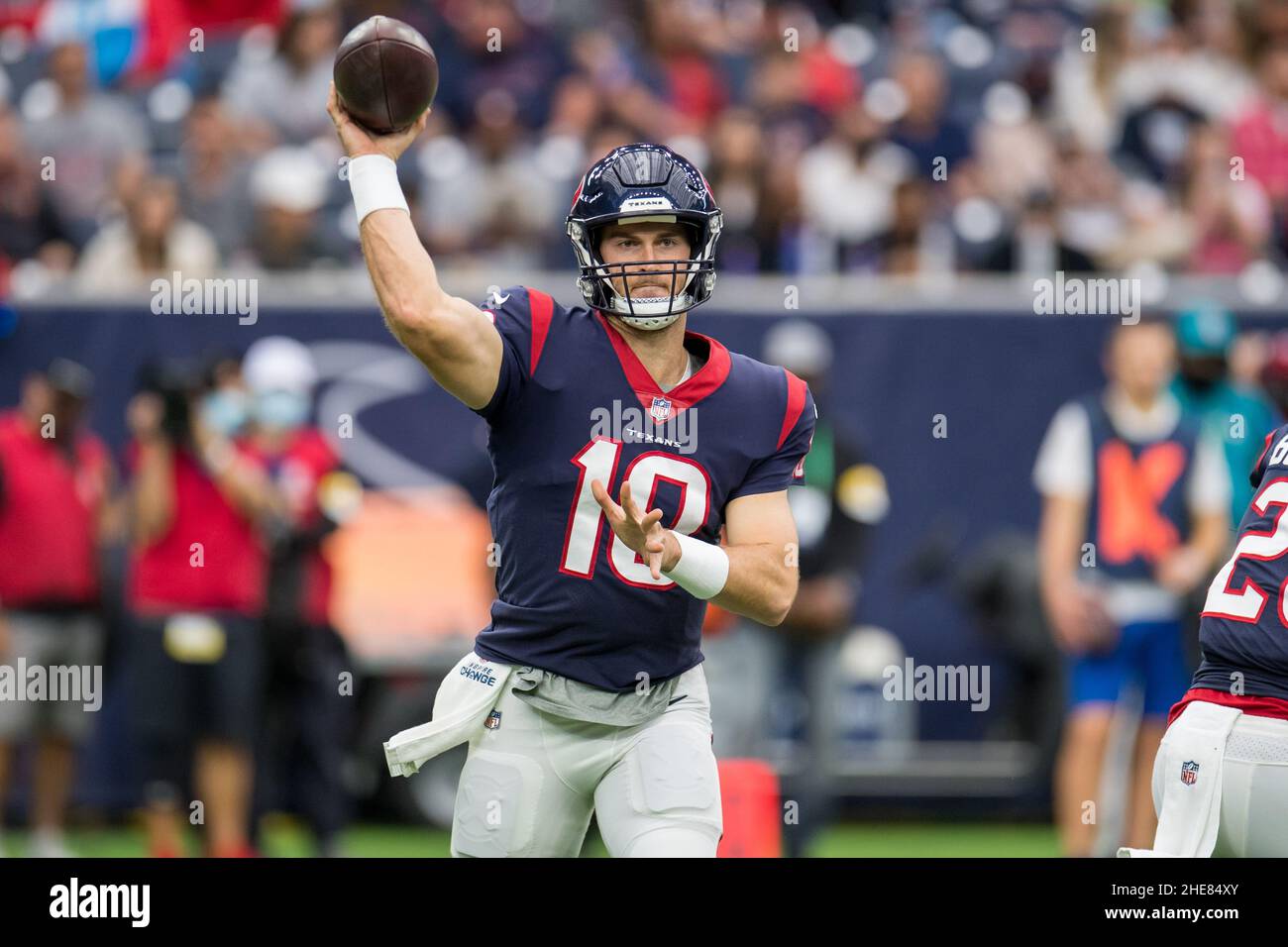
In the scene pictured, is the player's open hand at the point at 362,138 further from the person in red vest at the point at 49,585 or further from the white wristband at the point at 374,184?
the person in red vest at the point at 49,585

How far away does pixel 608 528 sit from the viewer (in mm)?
4367

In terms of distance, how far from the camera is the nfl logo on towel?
4391 mm

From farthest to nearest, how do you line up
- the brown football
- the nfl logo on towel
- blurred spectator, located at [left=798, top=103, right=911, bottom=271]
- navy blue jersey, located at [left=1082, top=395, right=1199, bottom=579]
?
blurred spectator, located at [left=798, top=103, right=911, bottom=271], navy blue jersey, located at [left=1082, top=395, right=1199, bottom=579], the nfl logo on towel, the brown football

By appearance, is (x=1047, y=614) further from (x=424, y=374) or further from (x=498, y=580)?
(x=498, y=580)

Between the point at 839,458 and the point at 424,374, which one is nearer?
the point at 839,458

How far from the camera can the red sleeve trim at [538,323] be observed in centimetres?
436

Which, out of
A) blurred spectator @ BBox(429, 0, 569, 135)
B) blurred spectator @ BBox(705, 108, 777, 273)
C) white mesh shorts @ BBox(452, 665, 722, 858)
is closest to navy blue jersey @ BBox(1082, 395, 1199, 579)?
blurred spectator @ BBox(705, 108, 777, 273)

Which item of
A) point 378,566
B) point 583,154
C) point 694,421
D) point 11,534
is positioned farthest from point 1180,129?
point 694,421

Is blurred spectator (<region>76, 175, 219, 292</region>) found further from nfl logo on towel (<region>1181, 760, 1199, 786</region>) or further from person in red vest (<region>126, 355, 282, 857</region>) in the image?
nfl logo on towel (<region>1181, 760, 1199, 786</region>)

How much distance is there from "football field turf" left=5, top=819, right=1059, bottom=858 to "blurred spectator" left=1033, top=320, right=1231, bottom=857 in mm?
1120

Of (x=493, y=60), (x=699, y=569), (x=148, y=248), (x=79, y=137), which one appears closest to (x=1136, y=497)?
(x=699, y=569)

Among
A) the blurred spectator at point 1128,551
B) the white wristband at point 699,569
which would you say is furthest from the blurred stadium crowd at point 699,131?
the white wristband at point 699,569

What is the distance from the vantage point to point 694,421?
14.6 feet
